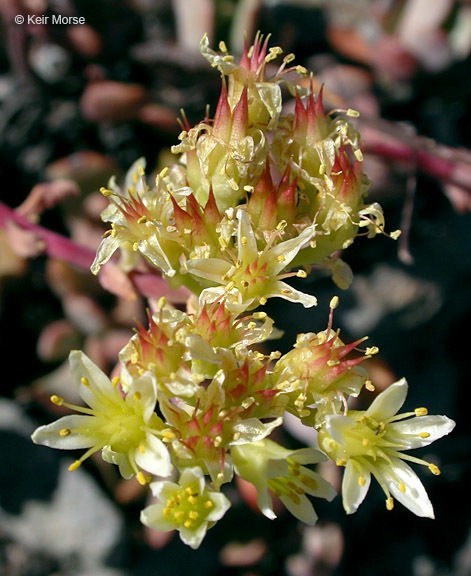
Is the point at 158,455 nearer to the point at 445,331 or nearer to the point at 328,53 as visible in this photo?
the point at 445,331

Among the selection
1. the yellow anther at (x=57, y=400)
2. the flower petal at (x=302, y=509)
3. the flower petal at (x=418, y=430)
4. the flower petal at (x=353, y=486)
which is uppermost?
the yellow anther at (x=57, y=400)

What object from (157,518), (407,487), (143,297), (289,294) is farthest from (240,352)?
(143,297)

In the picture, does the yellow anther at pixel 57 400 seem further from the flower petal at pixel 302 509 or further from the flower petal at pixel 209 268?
the flower petal at pixel 302 509

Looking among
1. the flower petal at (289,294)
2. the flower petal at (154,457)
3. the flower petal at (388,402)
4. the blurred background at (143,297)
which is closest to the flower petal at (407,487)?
the flower petal at (388,402)

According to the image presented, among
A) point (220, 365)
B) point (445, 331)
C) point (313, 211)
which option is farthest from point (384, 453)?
point (445, 331)

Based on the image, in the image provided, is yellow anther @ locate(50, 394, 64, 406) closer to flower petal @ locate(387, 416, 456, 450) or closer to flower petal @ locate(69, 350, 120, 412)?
flower petal @ locate(69, 350, 120, 412)

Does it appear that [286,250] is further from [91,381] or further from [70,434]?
[70,434]
